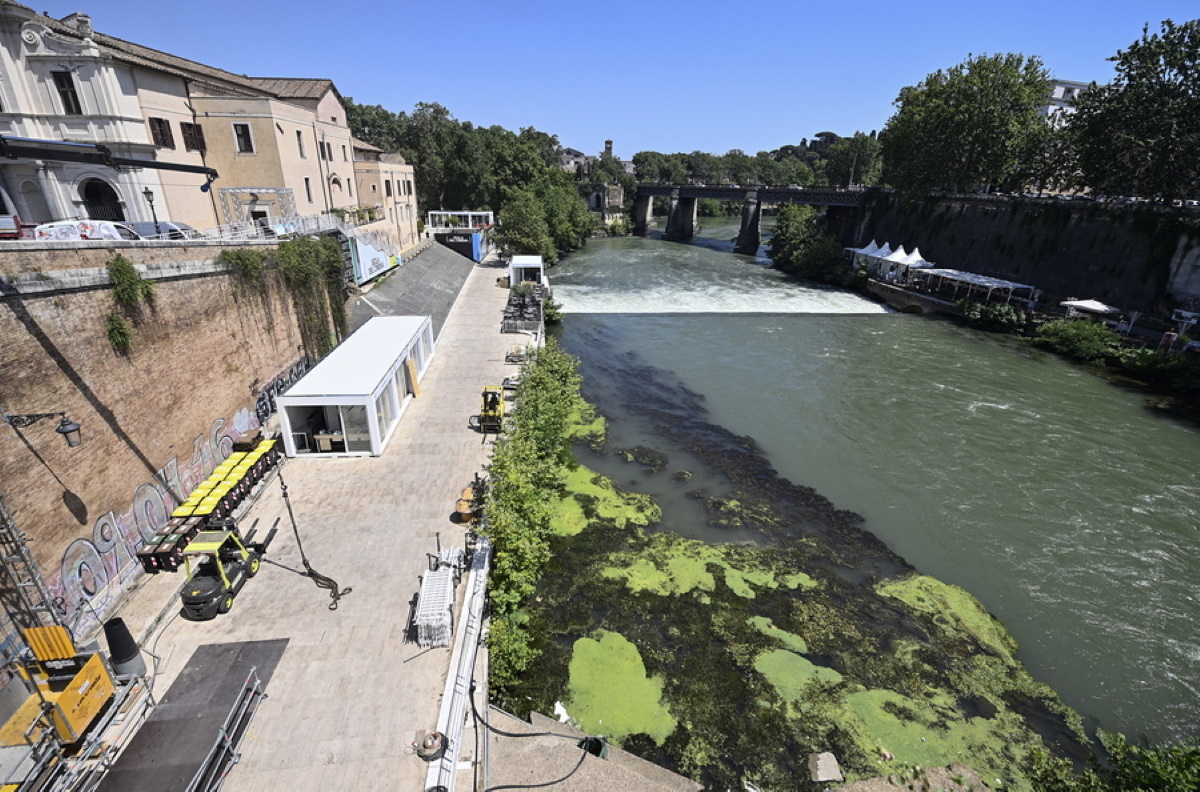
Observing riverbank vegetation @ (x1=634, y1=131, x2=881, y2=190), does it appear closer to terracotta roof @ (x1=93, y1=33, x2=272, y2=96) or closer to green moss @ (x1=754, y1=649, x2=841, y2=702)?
terracotta roof @ (x1=93, y1=33, x2=272, y2=96)

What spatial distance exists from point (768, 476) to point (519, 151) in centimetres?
6580

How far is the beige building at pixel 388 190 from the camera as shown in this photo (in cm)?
4616

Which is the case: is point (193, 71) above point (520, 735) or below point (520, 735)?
above

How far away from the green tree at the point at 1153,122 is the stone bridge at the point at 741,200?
27367 millimetres

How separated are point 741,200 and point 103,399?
275 ft

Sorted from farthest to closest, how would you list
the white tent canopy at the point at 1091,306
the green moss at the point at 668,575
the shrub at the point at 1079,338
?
the white tent canopy at the point at 1091,306 → the shrub at the point at 1079,338 → the green moss at the point at 668,575

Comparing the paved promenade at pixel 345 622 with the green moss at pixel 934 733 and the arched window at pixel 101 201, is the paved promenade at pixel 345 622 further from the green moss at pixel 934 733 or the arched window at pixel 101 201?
the arched window at pixel 101 201

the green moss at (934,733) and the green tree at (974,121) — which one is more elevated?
the green tree at (974,121)

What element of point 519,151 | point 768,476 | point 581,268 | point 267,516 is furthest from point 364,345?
point 519,151

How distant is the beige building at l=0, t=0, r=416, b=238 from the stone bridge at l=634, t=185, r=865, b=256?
56.1 metres

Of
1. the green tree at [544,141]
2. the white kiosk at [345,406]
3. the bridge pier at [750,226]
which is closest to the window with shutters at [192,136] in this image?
the white kiosk at [345,406]

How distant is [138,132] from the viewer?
2267 centimetres

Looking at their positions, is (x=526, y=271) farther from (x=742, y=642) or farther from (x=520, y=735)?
(x=520, y=735)

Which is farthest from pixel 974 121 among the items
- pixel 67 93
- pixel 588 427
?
pixel 67 93
